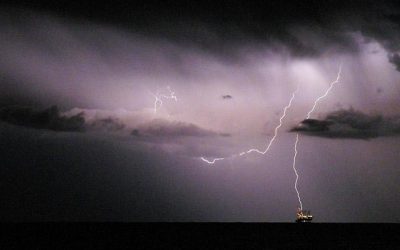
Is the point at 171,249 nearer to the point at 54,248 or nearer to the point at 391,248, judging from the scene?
the point at 54,248

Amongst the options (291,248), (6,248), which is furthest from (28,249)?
(291,248)

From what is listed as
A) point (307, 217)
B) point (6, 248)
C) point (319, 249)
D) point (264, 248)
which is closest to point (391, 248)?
point (319, 249)

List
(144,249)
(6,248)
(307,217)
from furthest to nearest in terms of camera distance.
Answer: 1. (307,217)
2. (144,249)
3. (6,248)

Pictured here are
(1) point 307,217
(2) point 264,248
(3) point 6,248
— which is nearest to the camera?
(3) point 6,248

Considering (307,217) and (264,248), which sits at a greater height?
(307,217)

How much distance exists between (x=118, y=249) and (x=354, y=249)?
26.8 meters

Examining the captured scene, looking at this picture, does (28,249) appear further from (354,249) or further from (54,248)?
(354,249)

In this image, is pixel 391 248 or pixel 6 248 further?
pixel 391 248

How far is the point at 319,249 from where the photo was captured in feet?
199

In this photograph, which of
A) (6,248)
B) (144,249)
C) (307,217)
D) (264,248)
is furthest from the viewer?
(307,217)

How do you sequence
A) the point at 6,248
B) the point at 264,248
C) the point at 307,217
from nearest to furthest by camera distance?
the point at 6,248, the point at 264,248, the point at 307,217

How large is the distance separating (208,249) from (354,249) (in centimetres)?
1681

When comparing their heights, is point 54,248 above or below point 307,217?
below

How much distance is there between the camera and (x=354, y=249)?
5994 cm
